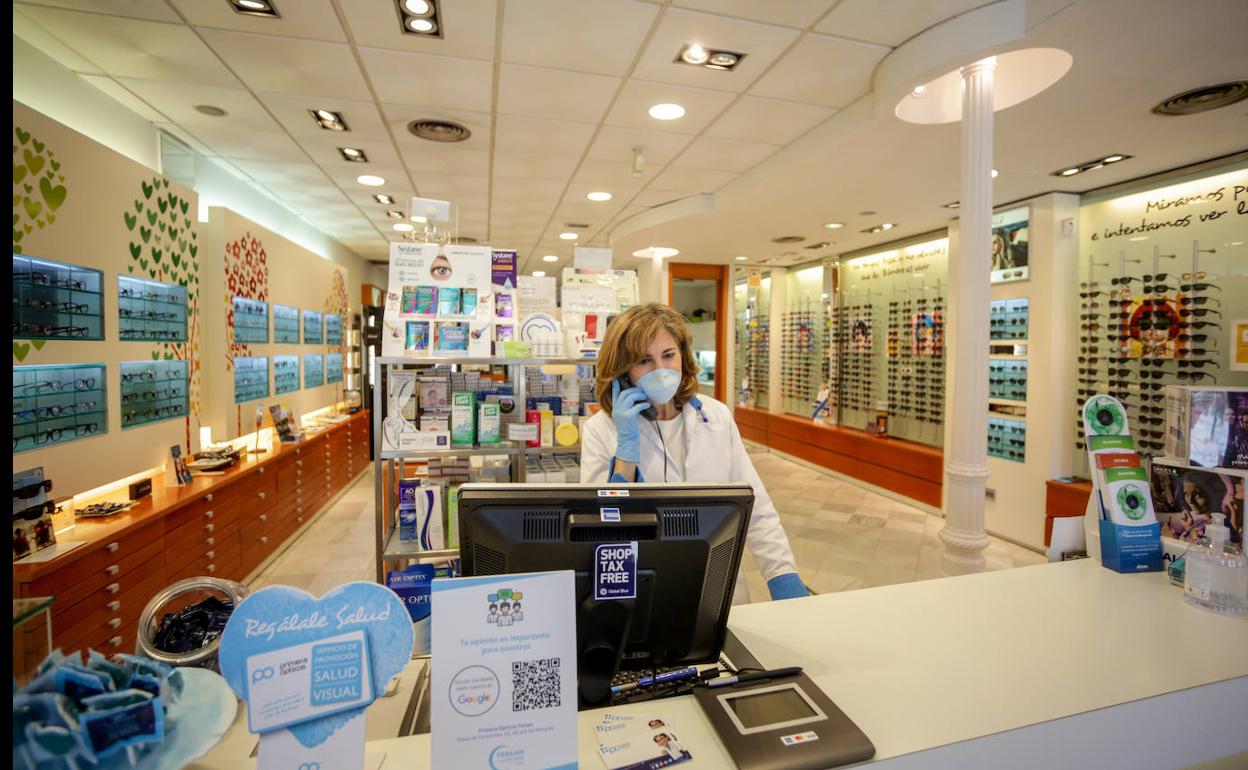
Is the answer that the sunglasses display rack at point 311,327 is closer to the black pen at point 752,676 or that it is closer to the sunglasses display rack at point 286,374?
the sunglasses display rack at point 286,374

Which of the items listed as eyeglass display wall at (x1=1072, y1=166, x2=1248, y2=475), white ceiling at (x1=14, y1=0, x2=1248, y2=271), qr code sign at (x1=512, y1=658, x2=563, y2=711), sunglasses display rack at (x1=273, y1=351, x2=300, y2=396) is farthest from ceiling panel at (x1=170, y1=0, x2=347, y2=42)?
eyeglass display wall at (x1=1072, y1=166, x2=1248, y2=475)

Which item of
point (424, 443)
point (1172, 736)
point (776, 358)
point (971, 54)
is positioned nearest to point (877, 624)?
point (1172, 736)

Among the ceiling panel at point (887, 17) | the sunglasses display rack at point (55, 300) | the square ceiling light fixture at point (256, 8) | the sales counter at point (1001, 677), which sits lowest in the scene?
the sales counter at point (1001, 677)

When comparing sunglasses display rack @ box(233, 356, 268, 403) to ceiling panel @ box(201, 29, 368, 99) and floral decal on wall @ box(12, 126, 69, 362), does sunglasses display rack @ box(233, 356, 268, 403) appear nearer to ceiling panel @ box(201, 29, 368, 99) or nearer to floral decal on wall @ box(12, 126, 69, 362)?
floral decal on wall @ box(12, 126, 69, 362)

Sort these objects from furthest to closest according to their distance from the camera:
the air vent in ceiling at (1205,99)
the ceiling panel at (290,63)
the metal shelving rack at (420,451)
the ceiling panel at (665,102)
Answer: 1. the ceiling panel at (665,102)
2. the air vent in ceiling at (1205,99)
3. the ceiling panel at (290,63)
4. the metal shelving rack at (420,451)

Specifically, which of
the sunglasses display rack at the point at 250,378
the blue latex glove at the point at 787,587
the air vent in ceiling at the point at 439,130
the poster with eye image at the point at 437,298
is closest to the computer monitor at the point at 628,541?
the blue latex glove at the point at 787,587

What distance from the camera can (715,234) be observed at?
663 centimetres

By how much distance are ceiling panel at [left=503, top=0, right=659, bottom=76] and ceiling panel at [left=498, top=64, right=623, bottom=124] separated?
0.30 ft

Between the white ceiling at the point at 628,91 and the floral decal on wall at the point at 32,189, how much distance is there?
0.59 m

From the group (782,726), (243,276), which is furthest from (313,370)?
(782,726)

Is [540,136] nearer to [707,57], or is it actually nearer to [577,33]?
[577,33]

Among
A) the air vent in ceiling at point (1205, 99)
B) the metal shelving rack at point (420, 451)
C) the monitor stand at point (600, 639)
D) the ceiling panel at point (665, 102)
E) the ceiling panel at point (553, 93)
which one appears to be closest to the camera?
the monitor stand at point (600, 639)

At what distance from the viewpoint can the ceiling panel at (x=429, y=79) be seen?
118 inches

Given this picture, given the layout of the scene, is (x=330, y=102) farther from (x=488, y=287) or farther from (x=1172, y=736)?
(x=1172, y=736)
